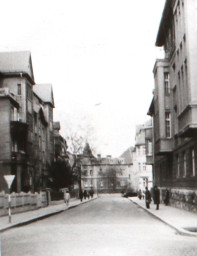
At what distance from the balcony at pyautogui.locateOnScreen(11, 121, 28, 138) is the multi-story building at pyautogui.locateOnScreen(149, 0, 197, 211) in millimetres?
13349

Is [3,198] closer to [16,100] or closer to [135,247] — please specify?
[135,247]

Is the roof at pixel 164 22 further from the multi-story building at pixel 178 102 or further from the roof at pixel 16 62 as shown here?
the roof at pixel 16 62

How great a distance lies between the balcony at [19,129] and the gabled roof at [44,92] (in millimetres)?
19451

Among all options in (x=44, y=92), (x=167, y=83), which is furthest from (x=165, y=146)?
(x=44, y=92)

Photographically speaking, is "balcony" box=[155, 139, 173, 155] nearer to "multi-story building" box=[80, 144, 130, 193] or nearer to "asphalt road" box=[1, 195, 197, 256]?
"asphalt road" box=[1, 195, 197, 256]

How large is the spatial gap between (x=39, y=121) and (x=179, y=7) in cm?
3506

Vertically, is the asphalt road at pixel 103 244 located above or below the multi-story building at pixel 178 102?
below

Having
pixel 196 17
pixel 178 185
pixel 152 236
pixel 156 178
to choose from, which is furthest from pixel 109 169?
pixel 152 236

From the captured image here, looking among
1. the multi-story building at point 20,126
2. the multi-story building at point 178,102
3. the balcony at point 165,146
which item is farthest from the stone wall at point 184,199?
the multi-story building at point 20,126

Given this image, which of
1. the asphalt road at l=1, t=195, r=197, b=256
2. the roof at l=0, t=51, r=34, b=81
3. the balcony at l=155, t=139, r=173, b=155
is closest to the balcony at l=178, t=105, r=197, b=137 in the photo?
the asphalt road at l=1, t=195, r=197, b=256

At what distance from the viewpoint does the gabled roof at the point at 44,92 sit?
2775 inches

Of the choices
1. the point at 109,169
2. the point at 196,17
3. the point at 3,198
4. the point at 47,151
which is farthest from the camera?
the point at 109,169

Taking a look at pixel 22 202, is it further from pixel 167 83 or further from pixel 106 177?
pixel 106 177

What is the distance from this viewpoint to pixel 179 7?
103ft
